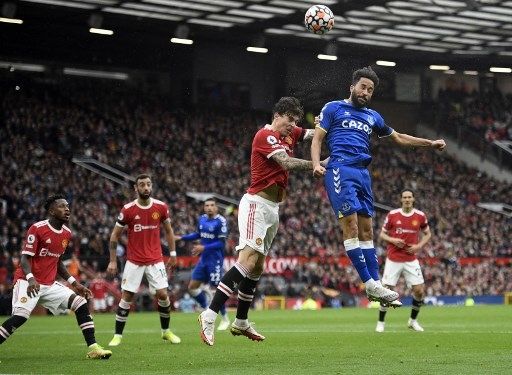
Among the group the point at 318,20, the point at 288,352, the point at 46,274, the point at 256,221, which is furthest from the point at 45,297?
the point at 318,20

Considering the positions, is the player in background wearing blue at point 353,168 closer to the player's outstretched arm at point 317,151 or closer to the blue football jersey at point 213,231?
the player's outstretched arm at point 317,151

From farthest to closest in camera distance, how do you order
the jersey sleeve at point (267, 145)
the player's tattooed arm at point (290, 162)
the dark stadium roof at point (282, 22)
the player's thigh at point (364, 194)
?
the dark stadium roof at point (282, 22) → the player's thigh at point (364, 194) → the jersey sleeve at point (267, 145) → the player's tattooed arm at point (290, 162)

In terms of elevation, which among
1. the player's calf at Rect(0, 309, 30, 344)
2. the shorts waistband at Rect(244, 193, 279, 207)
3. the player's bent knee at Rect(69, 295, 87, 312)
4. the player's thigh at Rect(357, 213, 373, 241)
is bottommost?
the player's calf at Rect(0, 309, 30, 344)

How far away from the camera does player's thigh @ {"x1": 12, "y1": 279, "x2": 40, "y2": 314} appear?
11806 millimetres

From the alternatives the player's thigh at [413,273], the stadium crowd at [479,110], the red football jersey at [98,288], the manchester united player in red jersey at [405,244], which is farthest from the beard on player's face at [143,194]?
the stadium crowd at [479,110]

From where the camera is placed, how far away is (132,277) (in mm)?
14641

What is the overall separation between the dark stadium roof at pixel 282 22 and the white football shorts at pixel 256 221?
25956 mm

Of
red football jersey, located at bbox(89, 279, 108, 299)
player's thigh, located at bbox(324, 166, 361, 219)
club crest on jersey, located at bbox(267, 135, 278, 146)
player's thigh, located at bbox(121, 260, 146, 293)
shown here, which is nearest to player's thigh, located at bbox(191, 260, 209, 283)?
player's thigh, located at bbox(121, 260, 146, 293)

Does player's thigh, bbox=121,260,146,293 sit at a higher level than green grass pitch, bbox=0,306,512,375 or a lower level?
higher

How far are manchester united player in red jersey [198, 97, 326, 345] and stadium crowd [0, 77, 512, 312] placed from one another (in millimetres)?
19450

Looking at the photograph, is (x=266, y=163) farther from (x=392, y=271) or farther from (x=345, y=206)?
(x=392, y=271)

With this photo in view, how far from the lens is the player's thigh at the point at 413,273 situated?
59.8ft

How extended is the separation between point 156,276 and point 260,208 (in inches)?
Result: 162

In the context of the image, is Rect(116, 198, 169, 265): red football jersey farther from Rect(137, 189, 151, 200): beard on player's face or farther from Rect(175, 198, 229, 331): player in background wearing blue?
Rect(175, 198, 229, 331): player in background wearing blue
